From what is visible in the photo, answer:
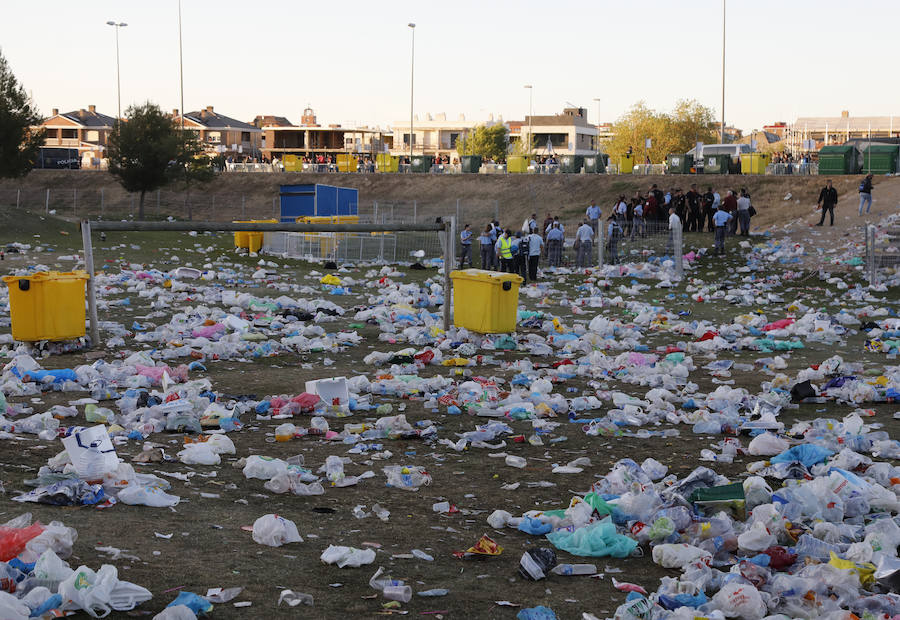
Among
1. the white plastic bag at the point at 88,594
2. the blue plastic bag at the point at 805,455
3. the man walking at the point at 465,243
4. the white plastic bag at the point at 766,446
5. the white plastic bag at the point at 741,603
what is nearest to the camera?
the white plastic bag at the point at 88,594

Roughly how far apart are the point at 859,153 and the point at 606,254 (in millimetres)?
15945

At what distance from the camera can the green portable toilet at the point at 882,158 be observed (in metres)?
33.7

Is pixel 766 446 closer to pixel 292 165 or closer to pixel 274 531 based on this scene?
pixel 274 531

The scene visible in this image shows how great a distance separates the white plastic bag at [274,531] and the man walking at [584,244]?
1870 centimetres

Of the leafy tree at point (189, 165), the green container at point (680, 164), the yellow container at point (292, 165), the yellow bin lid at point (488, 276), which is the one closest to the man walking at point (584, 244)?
the yellow bin lid at point (488, 276)

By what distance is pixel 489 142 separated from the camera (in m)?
101

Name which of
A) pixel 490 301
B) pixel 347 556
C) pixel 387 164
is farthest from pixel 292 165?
pixel 347 556

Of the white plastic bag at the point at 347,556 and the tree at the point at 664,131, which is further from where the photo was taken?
the tree at the point at 664,131

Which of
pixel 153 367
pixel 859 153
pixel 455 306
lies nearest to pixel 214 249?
pixel 455 306

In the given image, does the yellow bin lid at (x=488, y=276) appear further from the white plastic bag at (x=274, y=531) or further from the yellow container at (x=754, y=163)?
the yellow container at (x=754, y=163)

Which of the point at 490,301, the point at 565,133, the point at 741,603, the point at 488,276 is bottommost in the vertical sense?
the point at 741,603

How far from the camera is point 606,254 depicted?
2402cm

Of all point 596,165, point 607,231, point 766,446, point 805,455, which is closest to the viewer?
point 805,455

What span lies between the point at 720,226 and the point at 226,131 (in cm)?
9211
